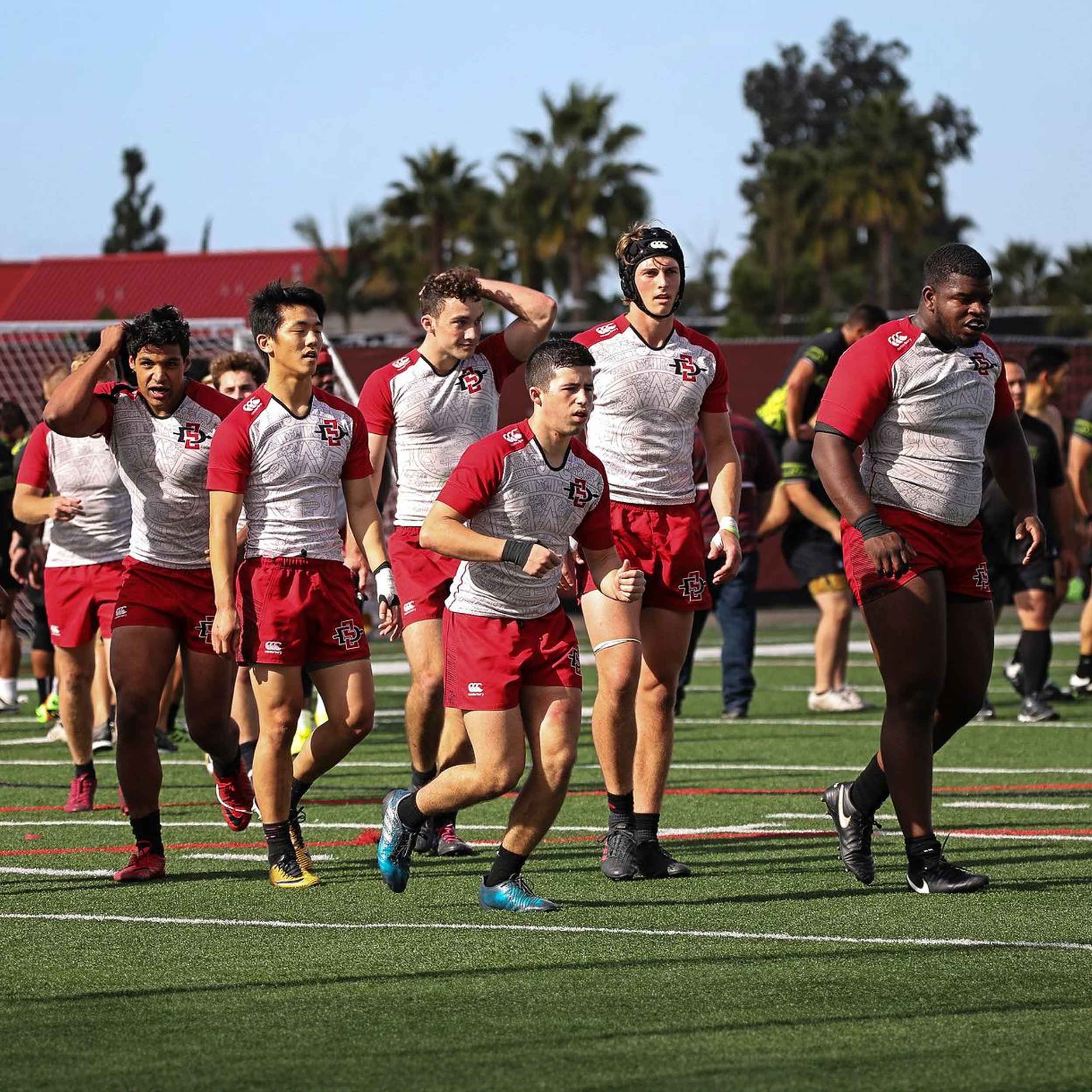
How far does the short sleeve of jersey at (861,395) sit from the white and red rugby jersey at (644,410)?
82cm

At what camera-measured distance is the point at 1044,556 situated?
13820 millimetres

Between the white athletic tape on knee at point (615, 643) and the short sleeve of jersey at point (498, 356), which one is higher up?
the short sleeve of jersey at point (498, 356)

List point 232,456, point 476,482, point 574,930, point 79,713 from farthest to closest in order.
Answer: point 79,713, point 232,456, point 476,482, point 574,930

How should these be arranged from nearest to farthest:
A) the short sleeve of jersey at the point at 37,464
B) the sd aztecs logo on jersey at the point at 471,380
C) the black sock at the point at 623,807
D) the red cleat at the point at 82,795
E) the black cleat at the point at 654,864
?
the black cleat at the point at 654,864 → the black sock at the point at 623,807 → the sd aztecs logo on jersey at the point at 471,380 → the red cleat at the point at 82,795 → the short sleeve of jersey at the point at 37,464

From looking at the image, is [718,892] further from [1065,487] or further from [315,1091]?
[1065,487]

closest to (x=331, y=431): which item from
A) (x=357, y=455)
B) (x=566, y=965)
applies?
(x=357, y=455)

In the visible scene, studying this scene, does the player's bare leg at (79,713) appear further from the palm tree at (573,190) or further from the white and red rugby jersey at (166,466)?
the palm tree at (573,190)

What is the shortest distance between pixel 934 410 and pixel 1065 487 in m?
7.00

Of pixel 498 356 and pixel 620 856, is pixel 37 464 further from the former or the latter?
pixel 620 856

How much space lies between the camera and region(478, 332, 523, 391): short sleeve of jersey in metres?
8.88

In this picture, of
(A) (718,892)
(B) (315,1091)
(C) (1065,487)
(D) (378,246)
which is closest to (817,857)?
(A) (718,892)

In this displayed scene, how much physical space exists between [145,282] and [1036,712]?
72182 millimetres

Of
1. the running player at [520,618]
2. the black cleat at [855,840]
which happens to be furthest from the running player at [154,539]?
the black cleat at [855,840]

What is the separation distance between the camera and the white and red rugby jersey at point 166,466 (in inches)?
319
